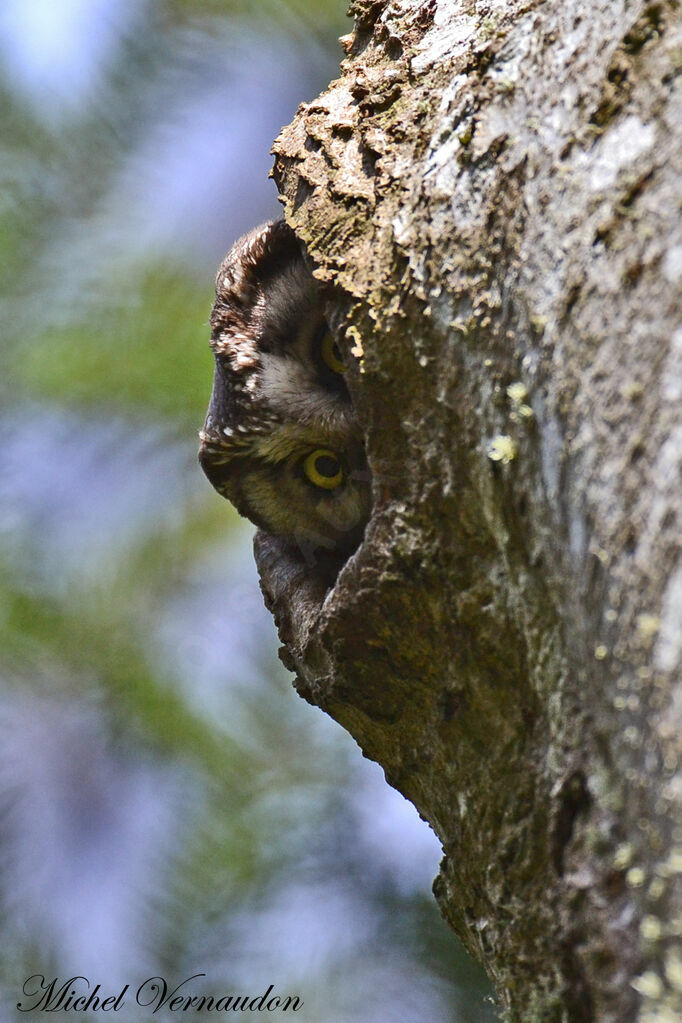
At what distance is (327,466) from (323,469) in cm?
1

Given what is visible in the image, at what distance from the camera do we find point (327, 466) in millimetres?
2344

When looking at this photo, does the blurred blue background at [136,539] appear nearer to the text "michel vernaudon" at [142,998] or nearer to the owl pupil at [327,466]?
the text "michel vernaudon" at [142,998]

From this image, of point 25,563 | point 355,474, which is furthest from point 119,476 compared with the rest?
point 355,474

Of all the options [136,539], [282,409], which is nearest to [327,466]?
[282,409]

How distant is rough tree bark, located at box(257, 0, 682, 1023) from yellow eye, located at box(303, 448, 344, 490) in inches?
20.9

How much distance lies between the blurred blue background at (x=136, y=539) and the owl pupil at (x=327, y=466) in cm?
223

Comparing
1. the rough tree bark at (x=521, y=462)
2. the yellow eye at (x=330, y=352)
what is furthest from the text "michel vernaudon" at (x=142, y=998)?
the yellow eye at (x=330, y=352)

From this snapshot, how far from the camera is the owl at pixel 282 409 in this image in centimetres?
223

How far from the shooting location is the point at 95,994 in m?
3.98

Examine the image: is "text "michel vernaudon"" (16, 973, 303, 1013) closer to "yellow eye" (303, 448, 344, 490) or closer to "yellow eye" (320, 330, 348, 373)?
"yellow eye" (303, 448, 344, 490)

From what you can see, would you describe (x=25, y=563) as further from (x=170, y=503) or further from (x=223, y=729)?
(x=223, y=729)

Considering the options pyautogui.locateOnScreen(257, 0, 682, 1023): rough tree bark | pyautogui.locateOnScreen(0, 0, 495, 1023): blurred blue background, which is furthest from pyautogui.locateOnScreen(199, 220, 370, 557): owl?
pyautogui.locateOnScreen(0, 0, 495, 1023): blurred blue background

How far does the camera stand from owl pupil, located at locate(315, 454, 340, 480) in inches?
91.5

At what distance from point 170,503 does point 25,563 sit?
0.69 m
